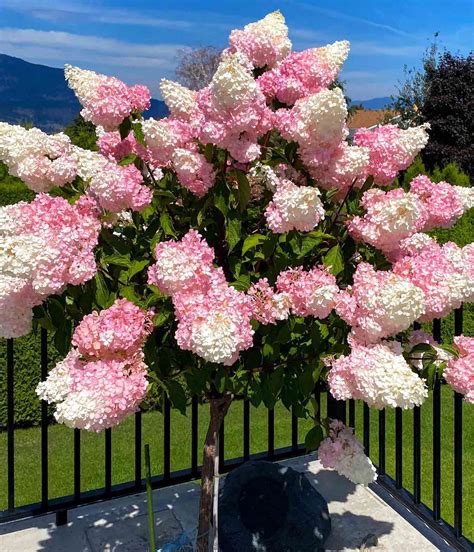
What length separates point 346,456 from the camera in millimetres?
2396

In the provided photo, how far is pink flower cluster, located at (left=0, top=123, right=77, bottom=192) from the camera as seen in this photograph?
2043 mm

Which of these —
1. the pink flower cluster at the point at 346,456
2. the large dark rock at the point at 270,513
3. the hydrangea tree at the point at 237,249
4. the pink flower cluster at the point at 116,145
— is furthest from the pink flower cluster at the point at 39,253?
the large dark rock at the point at 270,513

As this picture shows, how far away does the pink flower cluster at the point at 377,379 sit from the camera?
5.97 feet

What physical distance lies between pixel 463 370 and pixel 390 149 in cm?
72

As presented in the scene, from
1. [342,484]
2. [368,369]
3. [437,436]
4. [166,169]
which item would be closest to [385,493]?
[342,484]

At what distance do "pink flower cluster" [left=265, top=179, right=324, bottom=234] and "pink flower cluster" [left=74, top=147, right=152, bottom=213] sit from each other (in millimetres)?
377

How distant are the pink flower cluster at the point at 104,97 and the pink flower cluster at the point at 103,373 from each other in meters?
0.60

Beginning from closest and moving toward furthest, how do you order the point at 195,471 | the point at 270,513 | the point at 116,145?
the point at 116,145 → the point at 270,513 → the point at 195,471

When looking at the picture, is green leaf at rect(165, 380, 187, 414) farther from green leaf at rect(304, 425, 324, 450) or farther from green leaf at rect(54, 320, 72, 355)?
green leaf at rect(304, 425, 324, 450)

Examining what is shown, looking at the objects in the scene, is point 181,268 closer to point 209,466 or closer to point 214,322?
point 214,322

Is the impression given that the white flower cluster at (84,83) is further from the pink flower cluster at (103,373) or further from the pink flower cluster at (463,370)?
the pink flower cluster at (463,370)

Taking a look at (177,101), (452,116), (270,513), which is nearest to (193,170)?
(177,101)

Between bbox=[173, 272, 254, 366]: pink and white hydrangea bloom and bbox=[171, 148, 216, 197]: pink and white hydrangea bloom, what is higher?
bbox=[171, 148, 216, 197]: pink and white hydrangea bloom

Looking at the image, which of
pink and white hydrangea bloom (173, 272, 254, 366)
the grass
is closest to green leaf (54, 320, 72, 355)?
pink and white hydrangea bloom (173, 272, 254, 366)
